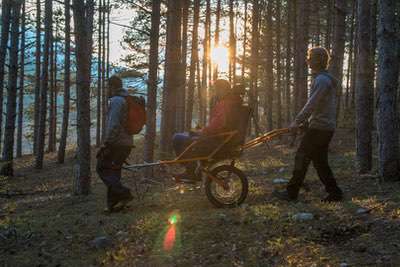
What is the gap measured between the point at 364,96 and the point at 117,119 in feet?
18.3

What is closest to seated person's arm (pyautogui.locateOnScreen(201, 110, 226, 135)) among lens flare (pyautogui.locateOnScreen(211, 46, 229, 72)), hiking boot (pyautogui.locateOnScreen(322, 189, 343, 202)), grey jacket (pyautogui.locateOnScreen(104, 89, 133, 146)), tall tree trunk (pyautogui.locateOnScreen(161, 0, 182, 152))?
grey jacket (pyautogui.locateOnScreen(104, 89, 133, 146))

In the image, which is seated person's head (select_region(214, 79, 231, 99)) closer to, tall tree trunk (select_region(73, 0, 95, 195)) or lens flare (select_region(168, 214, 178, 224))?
lens flare (select_region(168, 214, 178, 224))

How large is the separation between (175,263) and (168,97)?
9.11m

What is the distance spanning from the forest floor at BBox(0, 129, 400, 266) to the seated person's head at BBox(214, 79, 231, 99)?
1.94 meters

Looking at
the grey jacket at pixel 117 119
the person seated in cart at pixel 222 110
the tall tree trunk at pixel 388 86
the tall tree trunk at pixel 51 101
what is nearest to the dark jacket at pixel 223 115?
the person seated in cart at pixel 222 110

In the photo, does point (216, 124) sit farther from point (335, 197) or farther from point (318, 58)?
point (335, 197)

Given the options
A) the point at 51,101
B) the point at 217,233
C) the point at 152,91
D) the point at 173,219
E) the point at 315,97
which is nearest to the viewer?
the point at 217,233

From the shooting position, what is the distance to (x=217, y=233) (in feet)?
23.3

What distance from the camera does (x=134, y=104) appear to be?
9.03 meters

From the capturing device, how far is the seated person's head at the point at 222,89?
8.45 meters

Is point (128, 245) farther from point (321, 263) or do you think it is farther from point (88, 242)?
point (321, 263)

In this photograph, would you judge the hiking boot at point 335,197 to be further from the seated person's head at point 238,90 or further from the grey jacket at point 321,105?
the seated person's head at point 238,90

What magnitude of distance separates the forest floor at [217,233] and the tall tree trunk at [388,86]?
61 centimetres

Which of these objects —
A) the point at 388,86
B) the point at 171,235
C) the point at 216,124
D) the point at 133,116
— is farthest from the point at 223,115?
the point at 388,86
